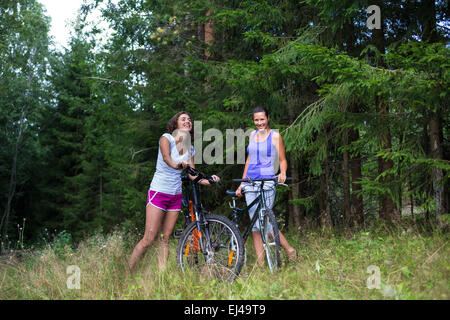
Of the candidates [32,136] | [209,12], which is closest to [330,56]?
[209,12]

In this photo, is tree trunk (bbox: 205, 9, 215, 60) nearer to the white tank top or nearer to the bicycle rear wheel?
the white tank top

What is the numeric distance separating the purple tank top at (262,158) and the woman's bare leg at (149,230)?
3.82ft

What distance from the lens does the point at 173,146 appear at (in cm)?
409

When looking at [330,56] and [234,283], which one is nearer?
[234,283]

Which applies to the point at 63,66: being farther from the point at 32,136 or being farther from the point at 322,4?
the point at 322,4

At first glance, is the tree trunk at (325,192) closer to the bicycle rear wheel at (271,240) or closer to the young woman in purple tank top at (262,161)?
the young woman in purple tank top at (262,161)

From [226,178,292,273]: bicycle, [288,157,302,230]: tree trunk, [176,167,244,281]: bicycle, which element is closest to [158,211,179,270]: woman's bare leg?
[176,167,244,281]: bicycle

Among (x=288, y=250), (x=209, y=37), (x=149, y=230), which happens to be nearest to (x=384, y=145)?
(x=288, y=250)

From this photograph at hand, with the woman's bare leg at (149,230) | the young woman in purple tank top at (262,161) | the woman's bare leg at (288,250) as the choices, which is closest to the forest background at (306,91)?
the young woman in purple tank top at (262,161)

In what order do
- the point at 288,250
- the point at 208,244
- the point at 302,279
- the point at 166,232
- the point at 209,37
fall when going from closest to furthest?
1. the point at 302,279
2. the point at 208,244
3. the point at 166,232
4. the point at 288,250
5. the point at 209,37

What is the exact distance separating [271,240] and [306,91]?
12.5ft

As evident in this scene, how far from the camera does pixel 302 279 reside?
347cm

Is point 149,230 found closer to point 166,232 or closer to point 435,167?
point 166,232
